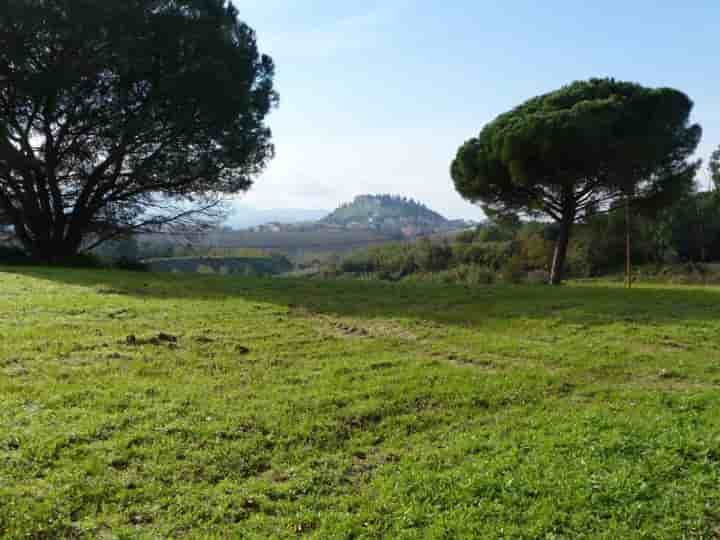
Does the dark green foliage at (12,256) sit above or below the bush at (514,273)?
above

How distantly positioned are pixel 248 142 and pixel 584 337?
13.5 meters

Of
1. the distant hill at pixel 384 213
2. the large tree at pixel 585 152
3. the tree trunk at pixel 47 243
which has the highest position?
the distant hill at pixel 384 213

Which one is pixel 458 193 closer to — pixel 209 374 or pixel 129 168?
pixel 129 168

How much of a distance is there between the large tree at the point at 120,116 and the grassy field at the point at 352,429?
10.1 meters

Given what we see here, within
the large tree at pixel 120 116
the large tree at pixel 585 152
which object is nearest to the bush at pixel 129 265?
the large tree at pixel 120 116

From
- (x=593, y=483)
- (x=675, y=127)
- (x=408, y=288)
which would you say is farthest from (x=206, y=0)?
(x=593, y=483)

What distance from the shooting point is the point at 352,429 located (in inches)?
163

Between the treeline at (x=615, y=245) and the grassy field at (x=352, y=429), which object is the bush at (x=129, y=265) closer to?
the grassy field at (x=352, y=429)

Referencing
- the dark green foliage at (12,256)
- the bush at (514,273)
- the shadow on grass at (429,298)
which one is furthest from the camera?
the bush at (514,273)

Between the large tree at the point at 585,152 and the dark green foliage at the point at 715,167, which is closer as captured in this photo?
the large tree at the point at 585,152

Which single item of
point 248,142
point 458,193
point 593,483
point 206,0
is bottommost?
point 593,483

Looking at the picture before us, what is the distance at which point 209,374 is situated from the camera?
5301 mm

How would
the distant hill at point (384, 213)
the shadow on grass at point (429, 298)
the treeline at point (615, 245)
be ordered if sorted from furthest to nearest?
1. the distant hill at point (384, 213)
2. the treeline at point (615, 245)
3. the shadow on grass at point (429, 298)

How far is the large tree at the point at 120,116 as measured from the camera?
15516 mm
